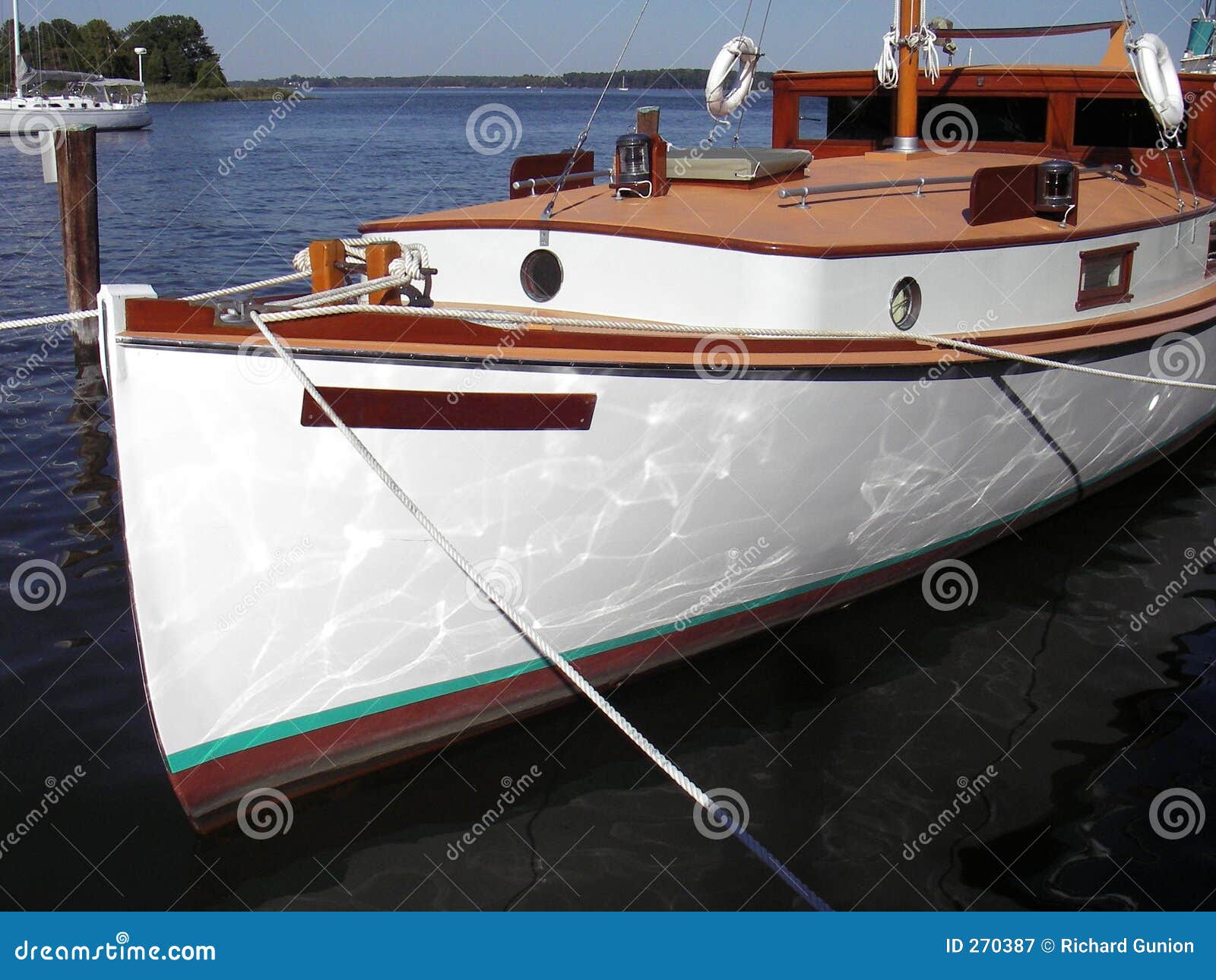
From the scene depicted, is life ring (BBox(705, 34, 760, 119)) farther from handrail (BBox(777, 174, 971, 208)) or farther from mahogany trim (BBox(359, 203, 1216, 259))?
mahogany trim (BBox(359, 203, 1216, 259))

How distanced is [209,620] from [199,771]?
0.60 metres

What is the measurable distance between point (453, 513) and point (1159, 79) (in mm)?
5046

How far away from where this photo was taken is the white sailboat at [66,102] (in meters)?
42.8

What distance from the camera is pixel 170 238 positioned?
1848cm

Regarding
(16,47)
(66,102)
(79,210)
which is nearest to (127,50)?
(66,102)

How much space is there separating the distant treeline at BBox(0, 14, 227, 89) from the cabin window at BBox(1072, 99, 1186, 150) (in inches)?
2053

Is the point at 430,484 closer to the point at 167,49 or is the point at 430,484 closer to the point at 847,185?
the point at 847,185

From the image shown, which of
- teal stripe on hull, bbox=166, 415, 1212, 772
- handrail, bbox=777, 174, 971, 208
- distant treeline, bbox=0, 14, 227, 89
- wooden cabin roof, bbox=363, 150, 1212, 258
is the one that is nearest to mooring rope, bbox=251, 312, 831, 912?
teal stripe on hull, bbox=166, 415, 1212, 772

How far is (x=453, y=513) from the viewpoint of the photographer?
469 centimetres

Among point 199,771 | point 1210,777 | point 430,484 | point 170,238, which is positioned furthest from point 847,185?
point 170,238

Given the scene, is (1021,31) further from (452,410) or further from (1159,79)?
(452,410)

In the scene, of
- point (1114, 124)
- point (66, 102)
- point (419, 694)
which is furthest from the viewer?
point (66, 102)

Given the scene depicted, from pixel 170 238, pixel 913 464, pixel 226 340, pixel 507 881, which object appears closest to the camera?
pixel 226 340

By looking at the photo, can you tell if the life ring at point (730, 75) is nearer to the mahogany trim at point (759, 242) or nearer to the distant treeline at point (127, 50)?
the mahogany trim at point (759, 242)
